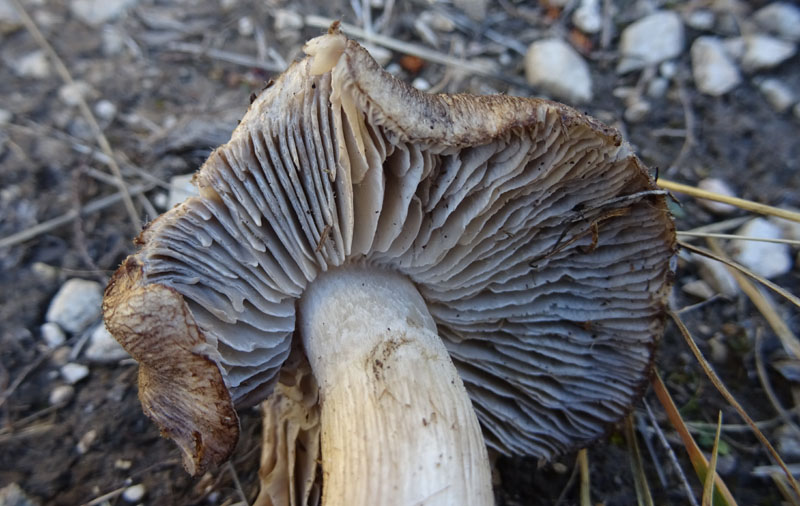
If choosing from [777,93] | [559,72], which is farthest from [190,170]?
[777,93]

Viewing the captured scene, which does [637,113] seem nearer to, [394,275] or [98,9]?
[394,275]

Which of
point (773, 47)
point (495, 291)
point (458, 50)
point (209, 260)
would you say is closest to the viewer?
point (209, 260)

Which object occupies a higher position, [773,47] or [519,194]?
[773,47]

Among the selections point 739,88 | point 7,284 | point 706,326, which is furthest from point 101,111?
point 739,88

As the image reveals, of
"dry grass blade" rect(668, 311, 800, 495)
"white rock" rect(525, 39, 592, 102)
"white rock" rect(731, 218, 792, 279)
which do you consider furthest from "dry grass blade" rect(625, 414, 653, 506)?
"white rock" rect(525, 39, 592, 102)

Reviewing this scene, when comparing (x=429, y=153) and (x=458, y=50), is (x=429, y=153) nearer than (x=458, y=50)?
Yes

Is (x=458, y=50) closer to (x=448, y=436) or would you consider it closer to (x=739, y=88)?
(x=739, y=88)

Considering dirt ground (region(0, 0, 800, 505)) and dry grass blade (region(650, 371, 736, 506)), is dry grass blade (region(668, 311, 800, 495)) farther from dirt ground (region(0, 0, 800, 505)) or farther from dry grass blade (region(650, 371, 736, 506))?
dirt ground (region(0, 0, 800, 505))
